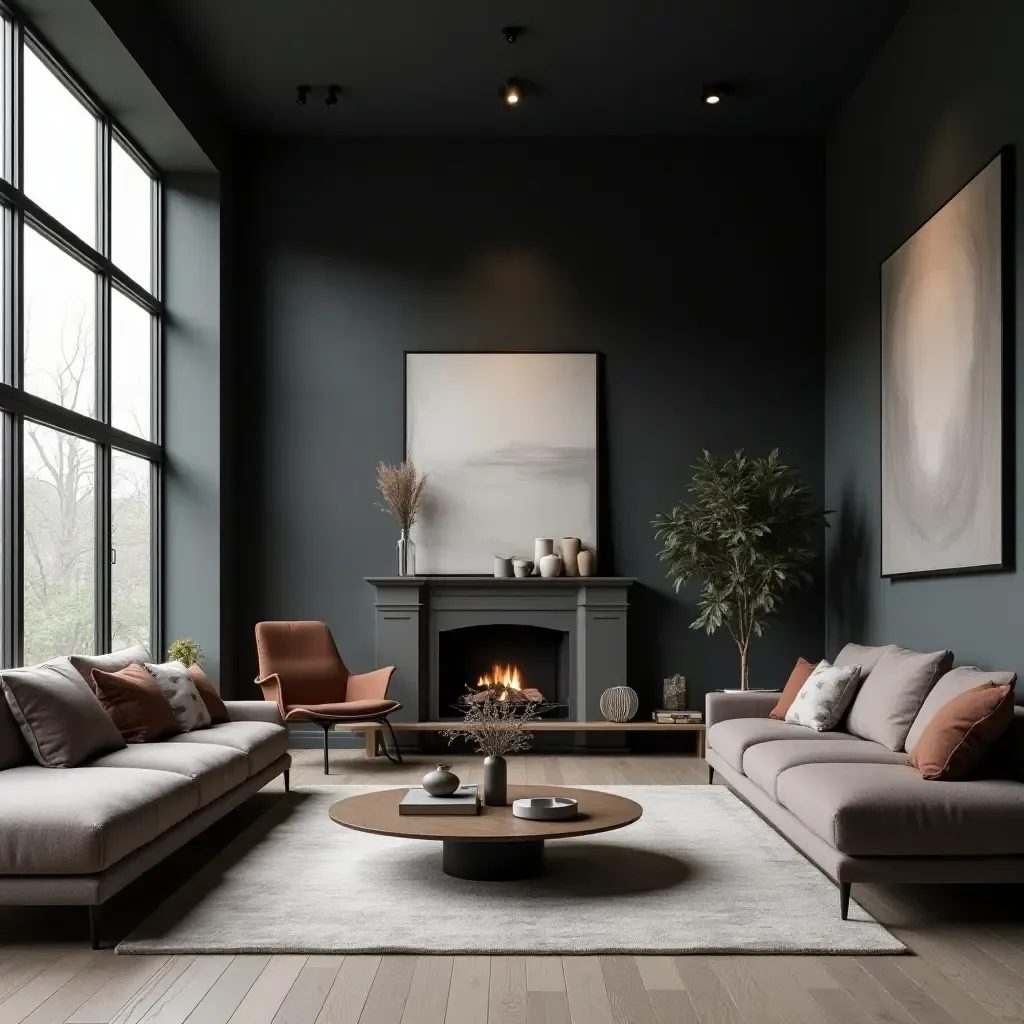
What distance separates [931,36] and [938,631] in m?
3.15

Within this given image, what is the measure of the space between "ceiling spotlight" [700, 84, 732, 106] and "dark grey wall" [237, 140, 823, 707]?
2.63 ft

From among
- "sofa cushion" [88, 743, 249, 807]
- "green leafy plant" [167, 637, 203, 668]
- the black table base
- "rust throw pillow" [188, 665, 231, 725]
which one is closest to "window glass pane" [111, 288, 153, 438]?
"green leafy plant" [167, 637, 203, 668]

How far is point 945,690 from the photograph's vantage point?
5066 millimetres

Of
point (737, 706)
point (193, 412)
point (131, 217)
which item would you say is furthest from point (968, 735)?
point (131, 217)

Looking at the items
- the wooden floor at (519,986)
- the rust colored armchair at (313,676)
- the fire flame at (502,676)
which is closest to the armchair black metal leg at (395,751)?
the rust colored armchair at (313,676)

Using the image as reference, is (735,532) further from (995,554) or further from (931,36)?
(931,36)

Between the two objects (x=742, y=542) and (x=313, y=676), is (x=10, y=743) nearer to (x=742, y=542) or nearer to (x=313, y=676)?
(x=313, y=676)

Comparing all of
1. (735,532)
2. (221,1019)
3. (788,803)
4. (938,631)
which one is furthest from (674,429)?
(221,1019)

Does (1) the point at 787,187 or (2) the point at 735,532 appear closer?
(2) the point at 735,532

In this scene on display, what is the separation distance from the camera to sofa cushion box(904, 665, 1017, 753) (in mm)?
4820

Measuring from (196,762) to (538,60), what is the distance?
16.0ft

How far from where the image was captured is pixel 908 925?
4055 millimetres

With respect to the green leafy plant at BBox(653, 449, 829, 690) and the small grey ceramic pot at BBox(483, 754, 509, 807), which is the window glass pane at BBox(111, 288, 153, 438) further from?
the small grey ceramic pot at BBox(483, 754, 509, 807)

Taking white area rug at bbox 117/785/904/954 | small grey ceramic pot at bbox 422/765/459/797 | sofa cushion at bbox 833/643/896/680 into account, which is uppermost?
sofa cushion at bbox 833/643/896/680
